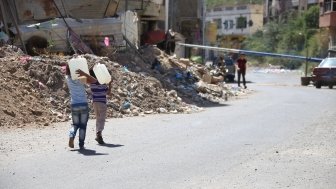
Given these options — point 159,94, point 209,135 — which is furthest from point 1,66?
point 209,135

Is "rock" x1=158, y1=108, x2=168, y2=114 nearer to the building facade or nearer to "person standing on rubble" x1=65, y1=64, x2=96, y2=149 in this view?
"person standing on rubble" x1=65, y1=64, x2=96, y2=149

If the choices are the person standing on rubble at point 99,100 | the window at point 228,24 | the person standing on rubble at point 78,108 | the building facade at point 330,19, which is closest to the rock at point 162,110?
the person standing on rubble at point 99,100

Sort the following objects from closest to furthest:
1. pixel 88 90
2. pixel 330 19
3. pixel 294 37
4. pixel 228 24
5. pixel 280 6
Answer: pixel 88 90, pixel 330 19, pixel 294 37, pixel 280 6, pixel 228 24

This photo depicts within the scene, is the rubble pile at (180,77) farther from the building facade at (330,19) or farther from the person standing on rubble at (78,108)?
the building facade at (330,19)

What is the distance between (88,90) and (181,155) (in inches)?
275

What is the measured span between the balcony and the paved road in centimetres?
4132

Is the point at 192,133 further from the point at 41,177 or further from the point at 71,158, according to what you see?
the point at 41,177

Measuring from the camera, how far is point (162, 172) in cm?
860

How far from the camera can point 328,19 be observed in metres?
56.5

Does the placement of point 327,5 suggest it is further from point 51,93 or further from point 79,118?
point 79,118

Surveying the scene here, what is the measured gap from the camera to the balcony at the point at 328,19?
55.4 meters

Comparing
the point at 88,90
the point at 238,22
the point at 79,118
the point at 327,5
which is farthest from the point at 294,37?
the point at 79,118

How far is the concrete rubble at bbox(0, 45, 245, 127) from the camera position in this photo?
1445 centimetres

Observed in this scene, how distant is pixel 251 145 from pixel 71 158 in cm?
347
